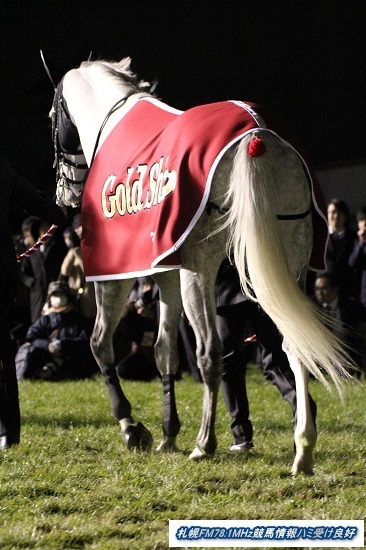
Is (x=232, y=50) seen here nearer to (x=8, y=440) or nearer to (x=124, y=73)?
(x=124, y=73)

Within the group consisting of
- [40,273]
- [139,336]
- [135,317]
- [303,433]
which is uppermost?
[303,433]

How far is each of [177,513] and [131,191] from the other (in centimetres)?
193

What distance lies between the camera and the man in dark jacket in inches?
205

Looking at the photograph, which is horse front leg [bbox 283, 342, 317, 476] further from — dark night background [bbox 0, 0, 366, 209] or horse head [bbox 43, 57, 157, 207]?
dark night background [bbox 0, 0, 366, 209]

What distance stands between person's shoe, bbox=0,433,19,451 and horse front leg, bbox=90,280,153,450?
0.60 metres

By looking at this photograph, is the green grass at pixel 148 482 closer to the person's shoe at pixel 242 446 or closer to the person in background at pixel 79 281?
the person's shoe at pixel 242 446

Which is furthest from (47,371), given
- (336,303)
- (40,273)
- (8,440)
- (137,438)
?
(137,438)

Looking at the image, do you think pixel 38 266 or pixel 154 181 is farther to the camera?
pixel 38 266

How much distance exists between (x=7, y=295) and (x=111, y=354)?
2.43ft

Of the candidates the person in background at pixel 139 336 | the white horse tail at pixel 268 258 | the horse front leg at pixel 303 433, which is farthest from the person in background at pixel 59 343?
the white horse tail at pixel 268 258

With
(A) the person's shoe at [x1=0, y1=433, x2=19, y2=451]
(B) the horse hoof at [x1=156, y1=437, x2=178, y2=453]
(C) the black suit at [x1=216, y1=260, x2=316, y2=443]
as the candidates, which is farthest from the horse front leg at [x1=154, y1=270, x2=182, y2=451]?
(A) the person's shoe at [x1=0, y1=433, x2=19, y2=451]

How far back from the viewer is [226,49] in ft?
36.4

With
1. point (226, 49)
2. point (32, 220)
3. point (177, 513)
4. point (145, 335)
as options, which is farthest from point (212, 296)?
point (226, 49)

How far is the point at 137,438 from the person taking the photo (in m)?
5.21
